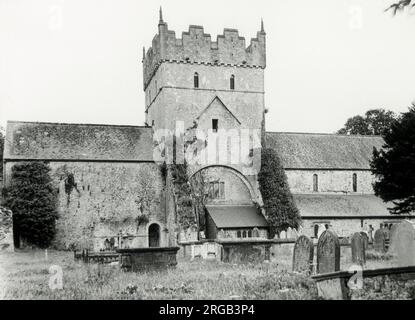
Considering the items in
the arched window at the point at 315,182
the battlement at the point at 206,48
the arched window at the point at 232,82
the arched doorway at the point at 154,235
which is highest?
the battlement at the point at 206,48

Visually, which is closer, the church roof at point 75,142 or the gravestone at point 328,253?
the gravestone at point 328,253

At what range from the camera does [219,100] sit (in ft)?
125

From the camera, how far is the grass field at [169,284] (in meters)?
13.1

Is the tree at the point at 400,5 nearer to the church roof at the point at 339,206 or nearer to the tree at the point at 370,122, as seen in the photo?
the church roof at the point at 339,206

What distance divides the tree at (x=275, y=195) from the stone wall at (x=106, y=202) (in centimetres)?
680

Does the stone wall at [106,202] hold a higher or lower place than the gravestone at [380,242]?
higher

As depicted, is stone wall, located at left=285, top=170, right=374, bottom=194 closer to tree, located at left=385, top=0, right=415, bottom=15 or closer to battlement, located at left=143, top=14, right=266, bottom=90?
battlement, located at left=143, top=14, right=266, bottom=90

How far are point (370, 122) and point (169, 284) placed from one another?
2180 inches

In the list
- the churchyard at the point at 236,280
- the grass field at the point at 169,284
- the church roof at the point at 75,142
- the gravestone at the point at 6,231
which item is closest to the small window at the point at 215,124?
the church roof at the point at 75,142

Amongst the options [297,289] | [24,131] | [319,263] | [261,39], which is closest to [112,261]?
[319,263]

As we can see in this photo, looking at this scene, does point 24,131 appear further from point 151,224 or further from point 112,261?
point 112,261

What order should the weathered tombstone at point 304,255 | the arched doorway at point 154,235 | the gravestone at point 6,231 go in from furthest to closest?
1. the arched doorway at point 154,235
2. the gravestone at point 6,231
3. the weathered tombstone at point 304,255

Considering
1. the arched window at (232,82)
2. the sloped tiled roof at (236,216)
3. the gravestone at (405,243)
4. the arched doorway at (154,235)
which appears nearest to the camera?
the gravestone at (405,243)
